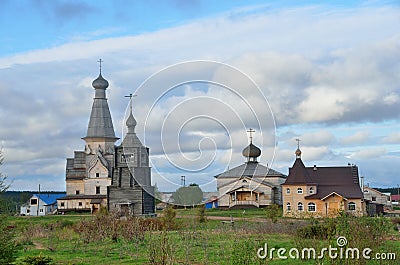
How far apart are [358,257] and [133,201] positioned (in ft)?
122

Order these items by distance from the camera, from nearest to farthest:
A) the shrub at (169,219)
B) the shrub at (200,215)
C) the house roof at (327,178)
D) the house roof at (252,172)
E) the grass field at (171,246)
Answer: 1. the grass field at (171,246)
2. the shrub at (169,219)
3. the shrub at (200,215)
4. the house roof at (327,178)
5. the house roof at (252,172)

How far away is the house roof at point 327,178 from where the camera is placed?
157 ft

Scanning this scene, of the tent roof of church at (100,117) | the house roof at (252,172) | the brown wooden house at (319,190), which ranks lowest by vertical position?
the brown wooden house at (319,190)

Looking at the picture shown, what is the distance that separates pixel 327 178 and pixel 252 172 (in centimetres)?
1114

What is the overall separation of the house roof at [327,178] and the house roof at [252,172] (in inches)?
371

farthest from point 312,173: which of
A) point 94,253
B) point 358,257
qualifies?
point 358,257

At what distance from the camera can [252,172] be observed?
195 feet

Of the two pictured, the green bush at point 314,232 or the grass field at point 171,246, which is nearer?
the grass field at point 171,246

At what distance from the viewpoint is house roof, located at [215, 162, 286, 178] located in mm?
59531

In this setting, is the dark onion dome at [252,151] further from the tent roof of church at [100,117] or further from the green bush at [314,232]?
the green bush at [314,232]

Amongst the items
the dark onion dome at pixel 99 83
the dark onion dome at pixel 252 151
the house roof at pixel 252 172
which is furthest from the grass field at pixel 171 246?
the dark onion dome at pixel 99 83

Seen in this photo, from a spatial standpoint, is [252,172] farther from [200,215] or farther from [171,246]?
[171,246]

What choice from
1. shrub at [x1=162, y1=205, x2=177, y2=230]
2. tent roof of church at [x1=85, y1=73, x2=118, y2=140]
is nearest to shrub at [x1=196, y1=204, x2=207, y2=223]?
shrub at [x1=162, y1=205, x2=177, y2=230]

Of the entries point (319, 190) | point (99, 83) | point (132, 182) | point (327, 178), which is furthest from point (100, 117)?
point (319, 190)
